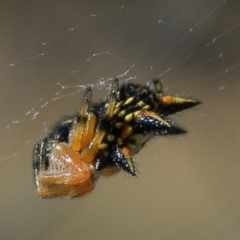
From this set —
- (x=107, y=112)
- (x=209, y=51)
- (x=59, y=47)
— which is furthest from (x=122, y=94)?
(x=209, y=51)

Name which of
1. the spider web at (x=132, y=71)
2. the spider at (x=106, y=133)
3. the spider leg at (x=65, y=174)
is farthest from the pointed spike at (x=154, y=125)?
the spider web at (x=132, y=71)

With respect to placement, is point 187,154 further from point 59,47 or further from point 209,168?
point 59,47

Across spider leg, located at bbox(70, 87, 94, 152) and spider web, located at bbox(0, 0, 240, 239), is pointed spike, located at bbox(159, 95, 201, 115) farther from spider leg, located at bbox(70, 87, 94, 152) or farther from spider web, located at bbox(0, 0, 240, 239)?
spider web, located at bbox(0, 0, 240, 239)

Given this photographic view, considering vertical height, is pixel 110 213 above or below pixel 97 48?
below

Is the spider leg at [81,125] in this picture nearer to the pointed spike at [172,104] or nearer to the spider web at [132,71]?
the pointed spike at [172,104]

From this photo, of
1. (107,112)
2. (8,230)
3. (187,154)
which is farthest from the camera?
(187,154)

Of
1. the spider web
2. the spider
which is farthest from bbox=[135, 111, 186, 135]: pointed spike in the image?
the spider web
